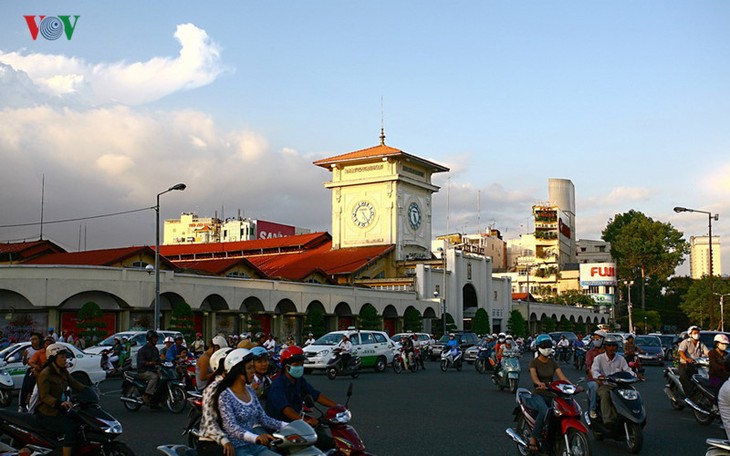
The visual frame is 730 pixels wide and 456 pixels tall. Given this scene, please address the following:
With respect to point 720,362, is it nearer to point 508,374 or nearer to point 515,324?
point 508,374

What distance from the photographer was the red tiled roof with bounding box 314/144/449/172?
7762 centimetres

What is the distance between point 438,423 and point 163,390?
239 inches

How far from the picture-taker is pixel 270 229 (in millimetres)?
115312

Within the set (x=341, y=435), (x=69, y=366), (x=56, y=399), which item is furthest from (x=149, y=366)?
(x=341, y=435)

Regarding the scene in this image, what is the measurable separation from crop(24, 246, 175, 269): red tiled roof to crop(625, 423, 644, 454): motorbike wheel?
129 ft

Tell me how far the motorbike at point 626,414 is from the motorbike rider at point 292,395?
493cm

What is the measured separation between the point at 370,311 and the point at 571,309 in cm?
5102

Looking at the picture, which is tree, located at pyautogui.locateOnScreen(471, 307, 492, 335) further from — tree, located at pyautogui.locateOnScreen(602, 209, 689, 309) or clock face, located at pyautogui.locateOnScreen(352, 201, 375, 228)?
tree, located at pyautogui.locateOnScreen(602, 209, 689, 309)

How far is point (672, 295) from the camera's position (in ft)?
388

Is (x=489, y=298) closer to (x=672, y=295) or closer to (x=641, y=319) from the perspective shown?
(x=641, y=319)

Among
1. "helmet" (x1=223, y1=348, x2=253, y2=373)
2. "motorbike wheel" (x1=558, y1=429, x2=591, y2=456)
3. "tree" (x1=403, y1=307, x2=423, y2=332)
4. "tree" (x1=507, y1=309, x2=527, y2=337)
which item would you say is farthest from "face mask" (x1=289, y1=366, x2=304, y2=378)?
"tree" (x1=507, y1=309, x2=527, y2=337)

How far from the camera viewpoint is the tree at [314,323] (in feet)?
169

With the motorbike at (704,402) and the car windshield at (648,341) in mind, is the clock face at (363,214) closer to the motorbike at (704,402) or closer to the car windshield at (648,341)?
the car windshield at (648,341)

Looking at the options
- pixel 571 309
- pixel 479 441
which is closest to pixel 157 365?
pixel 479 441
